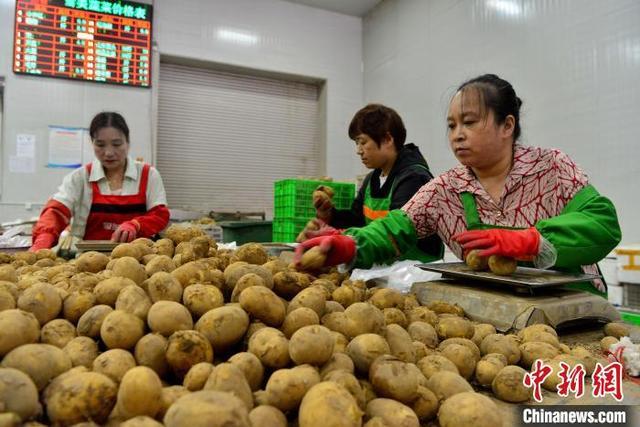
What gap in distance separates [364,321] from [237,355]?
297 mm

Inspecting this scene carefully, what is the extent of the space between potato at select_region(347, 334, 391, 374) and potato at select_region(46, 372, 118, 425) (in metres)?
0.44

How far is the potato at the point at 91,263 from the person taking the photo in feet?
4.40

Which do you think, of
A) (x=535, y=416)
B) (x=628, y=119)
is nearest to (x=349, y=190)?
(x=628, y=119)

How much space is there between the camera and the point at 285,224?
156 inches

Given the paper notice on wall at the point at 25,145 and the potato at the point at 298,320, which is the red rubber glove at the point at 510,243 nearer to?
the potato at the point at 298,320

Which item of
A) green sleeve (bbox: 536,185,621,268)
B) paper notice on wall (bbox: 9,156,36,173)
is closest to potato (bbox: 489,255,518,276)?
green sleeve (bbox: 536,185,621,268)

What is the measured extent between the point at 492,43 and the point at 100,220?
149 inches

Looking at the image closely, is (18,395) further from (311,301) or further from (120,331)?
(311,301)

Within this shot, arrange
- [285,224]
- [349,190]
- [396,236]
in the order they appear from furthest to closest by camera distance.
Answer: [349,190]
[285,224]
[396,236]

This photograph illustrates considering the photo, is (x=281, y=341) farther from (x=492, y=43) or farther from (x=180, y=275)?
(x=492, y=43)

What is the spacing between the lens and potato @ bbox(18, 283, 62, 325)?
3.07 feet

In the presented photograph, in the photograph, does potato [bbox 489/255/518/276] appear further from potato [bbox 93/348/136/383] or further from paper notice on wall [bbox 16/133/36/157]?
paper notice on wall [bbox 16/133/36/157]

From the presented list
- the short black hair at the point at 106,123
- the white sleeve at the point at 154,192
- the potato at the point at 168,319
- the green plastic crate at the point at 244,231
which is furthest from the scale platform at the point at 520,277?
the green plastic crate at the point at 244,231

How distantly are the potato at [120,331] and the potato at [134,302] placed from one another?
0.05 m
